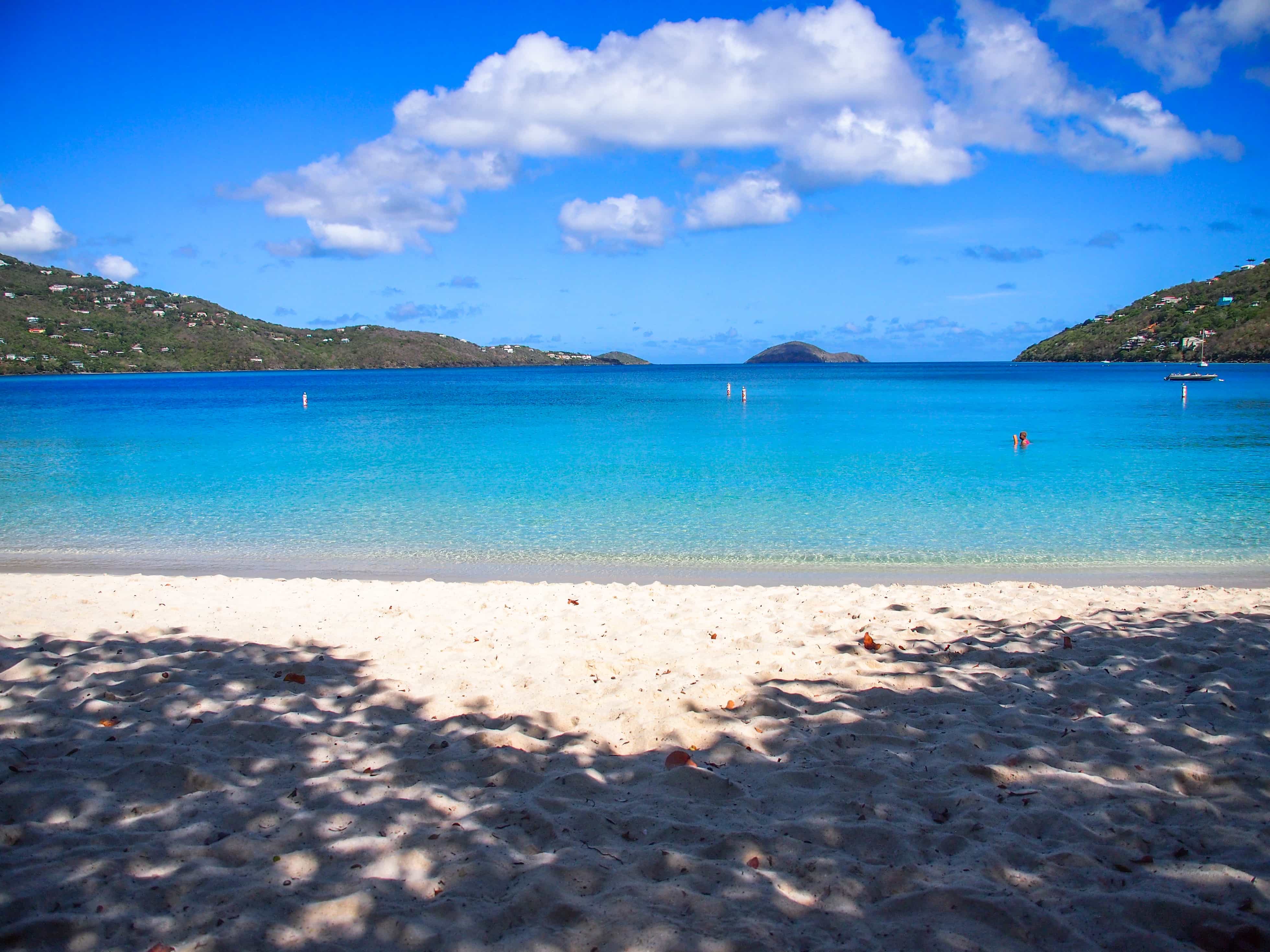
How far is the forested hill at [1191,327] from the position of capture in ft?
417

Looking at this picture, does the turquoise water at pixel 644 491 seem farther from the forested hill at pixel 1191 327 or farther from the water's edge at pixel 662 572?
the forested hill at pixel 1191 327

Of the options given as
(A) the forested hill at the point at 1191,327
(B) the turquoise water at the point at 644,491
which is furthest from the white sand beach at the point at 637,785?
(A) the forested hill at the point at 1191,327

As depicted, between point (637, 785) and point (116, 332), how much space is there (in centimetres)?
19212

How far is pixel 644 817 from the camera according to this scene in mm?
3863

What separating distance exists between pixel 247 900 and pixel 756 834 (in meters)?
2.31

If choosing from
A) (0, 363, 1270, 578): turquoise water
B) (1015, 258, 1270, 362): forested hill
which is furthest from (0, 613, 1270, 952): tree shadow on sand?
(1015, 258, 1270, 362): forested hill

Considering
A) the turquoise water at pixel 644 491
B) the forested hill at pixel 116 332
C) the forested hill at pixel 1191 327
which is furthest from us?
the forested hill at pixel 116 332

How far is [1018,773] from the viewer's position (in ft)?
14.0

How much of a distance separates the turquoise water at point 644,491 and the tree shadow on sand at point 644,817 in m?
6.41

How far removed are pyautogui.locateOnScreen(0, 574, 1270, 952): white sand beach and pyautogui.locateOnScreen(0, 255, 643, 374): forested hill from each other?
17423 cm

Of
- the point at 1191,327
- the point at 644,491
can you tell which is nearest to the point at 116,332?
the point at 644,491

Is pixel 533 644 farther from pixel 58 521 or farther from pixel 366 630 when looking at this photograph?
pixel 58 521

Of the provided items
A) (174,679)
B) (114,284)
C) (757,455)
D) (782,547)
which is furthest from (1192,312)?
(114,284)

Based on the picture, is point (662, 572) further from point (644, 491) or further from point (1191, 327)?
point (1191, 327)
